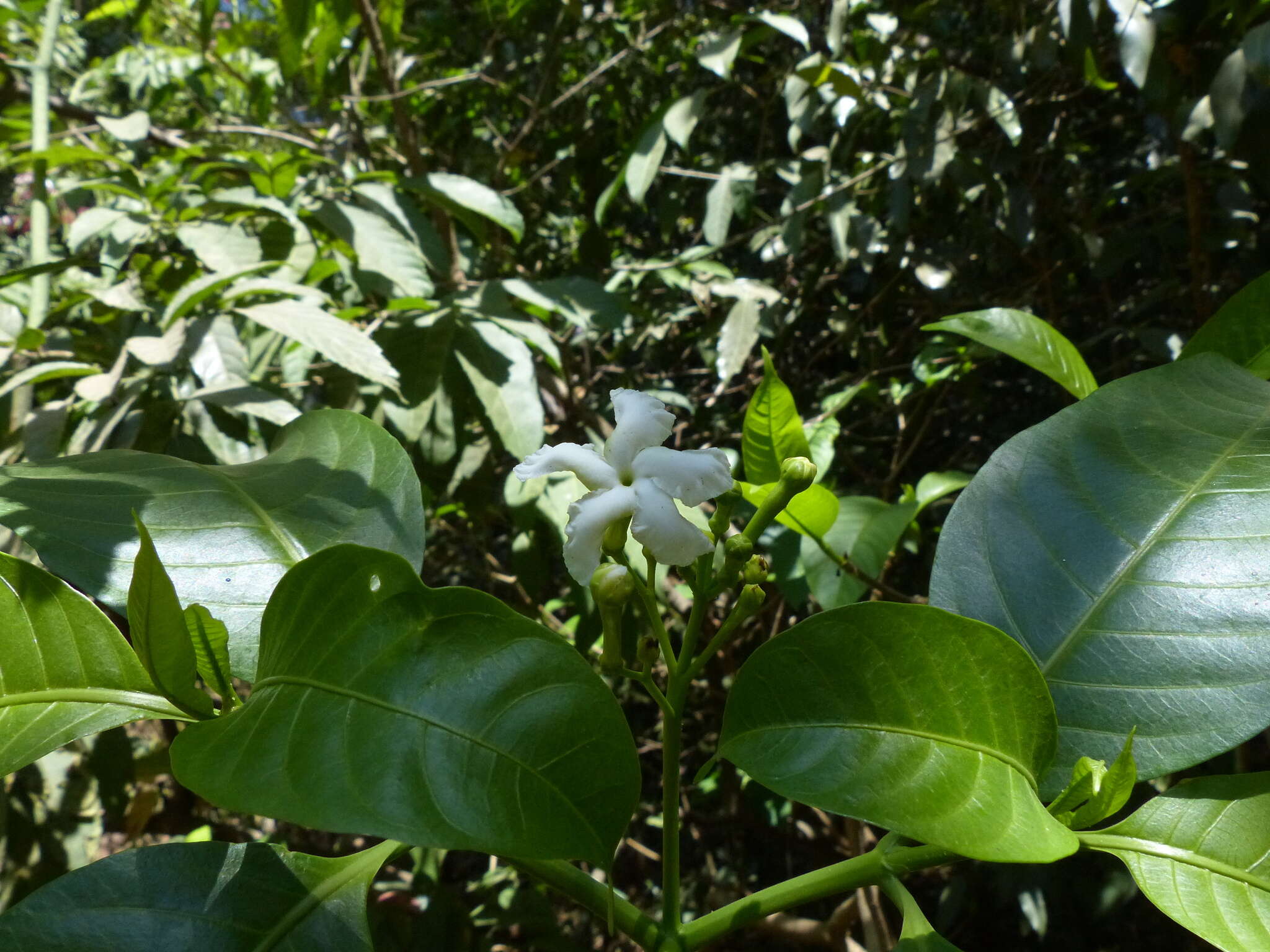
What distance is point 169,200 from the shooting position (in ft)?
5.44

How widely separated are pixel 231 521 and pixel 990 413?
5.90ft

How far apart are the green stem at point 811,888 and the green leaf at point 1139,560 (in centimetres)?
10

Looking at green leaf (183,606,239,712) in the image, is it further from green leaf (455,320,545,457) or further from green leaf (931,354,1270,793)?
green leaf (455,320,545,457)

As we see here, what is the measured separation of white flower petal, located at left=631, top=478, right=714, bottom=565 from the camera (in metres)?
0.55

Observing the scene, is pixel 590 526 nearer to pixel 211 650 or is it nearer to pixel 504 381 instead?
pixel 211 650

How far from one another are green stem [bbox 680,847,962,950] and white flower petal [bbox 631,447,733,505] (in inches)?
9.7

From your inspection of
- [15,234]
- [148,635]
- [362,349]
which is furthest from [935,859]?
[15,234]

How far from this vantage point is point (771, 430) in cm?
74

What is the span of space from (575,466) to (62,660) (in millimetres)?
343

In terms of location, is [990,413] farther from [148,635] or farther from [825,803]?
[148,635]

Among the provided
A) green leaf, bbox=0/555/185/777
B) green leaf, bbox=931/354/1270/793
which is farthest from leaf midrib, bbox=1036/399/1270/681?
green leaf, bbox=0/555/185/777

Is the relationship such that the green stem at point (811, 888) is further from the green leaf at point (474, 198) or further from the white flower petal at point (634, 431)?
the green leaf at point (474, 198)

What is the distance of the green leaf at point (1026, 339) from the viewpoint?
732 mm

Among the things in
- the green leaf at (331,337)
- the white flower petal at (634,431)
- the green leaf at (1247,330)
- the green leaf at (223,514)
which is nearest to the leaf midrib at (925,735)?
the white flower petal at (634,431)
